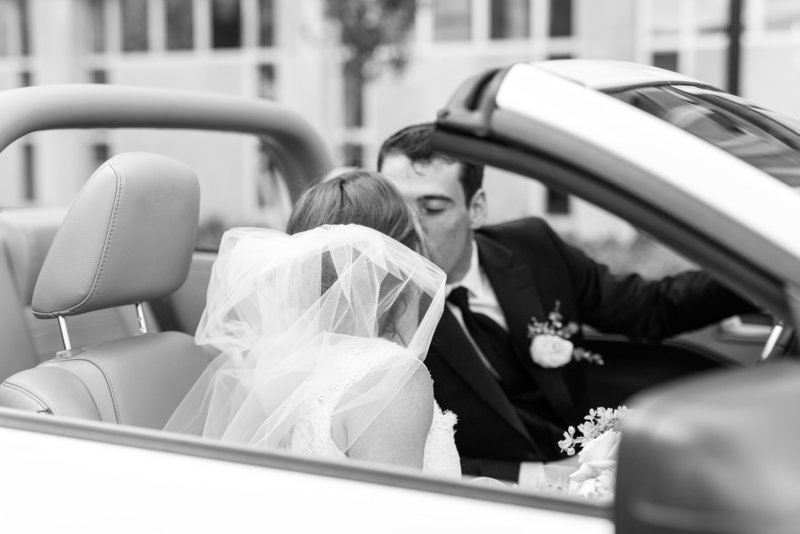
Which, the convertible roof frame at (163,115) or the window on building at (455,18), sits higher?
the window on building at (455,18)

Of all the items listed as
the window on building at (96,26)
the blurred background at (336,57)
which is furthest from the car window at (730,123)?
the window on building at (96,26)

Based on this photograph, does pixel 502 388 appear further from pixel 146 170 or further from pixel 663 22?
pixel 663 22

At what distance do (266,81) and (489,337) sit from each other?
10.5 metres

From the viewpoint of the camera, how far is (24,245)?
2361 mm

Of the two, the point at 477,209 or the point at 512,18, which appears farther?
the point at 512,18

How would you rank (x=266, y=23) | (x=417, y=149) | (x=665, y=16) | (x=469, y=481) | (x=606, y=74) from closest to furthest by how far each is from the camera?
(x=469, y=481)
(x=606, y=74)
(x=417, y=149)
(x=665, y=16)
(x=266, y=23)

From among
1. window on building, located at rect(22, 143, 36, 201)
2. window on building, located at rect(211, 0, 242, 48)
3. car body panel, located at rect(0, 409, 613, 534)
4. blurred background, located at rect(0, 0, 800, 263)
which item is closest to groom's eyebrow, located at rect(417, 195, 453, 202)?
car body panel, located at rect(0, 409, 613, 534)

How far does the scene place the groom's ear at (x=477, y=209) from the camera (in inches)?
111

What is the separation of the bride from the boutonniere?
0.66 meters

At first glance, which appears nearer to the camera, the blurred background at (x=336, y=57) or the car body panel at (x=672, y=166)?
the car body panel at (x=672, y=166)

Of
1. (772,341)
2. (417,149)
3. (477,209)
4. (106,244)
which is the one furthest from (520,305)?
(106,244)

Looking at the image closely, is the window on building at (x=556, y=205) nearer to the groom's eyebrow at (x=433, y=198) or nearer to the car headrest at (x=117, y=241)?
the groom's eyebrow at (x=433, y=198)

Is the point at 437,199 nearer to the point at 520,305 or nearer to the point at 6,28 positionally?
the point at 520,305

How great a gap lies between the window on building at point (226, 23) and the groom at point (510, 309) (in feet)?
34.8
